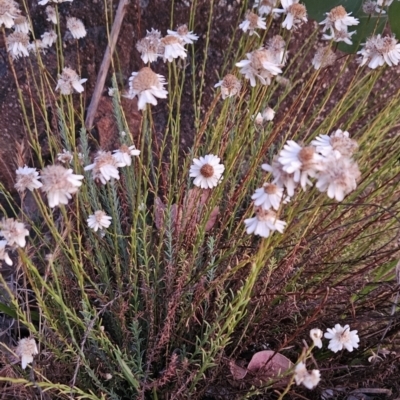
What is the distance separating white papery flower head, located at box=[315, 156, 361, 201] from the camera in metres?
0.48

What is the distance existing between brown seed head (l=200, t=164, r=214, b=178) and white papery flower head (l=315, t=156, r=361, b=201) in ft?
0.82

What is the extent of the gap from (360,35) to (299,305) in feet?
1.62

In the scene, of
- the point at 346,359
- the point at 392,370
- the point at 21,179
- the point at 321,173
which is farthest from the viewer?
the point at 346,359

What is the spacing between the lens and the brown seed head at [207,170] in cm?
72

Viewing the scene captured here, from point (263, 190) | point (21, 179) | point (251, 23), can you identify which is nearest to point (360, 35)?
point (251, 23)

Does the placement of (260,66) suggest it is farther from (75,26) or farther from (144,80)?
(75,26)

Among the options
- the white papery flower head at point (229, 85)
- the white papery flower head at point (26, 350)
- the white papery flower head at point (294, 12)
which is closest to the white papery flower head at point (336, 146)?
the white papery flower head at point (229, 85)

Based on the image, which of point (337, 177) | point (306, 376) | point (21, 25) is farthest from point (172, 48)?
point (306, 376)

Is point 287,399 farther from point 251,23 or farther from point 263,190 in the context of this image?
point 251,23

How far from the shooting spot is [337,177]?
48 cm

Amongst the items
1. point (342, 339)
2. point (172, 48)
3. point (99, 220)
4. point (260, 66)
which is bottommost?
point (342, 339)

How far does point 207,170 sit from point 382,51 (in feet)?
1.11

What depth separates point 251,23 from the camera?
0.83 m

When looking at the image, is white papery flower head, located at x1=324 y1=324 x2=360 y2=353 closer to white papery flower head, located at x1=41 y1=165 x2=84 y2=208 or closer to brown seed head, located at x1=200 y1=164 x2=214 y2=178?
brown seed head, located at x1=200 y1=164 x2=214 y2=178
